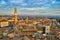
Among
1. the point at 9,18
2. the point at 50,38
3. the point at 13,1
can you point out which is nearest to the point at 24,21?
the point at 9,18

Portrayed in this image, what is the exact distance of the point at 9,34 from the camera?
64.2 inches

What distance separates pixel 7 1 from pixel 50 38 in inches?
36.0

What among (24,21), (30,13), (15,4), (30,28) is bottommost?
(30,28)

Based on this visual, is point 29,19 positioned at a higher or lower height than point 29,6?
lower

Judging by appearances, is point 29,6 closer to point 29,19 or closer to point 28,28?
point 29,19

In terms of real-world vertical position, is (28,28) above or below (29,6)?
below

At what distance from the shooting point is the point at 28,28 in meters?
1.66

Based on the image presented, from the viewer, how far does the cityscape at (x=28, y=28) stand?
1.63 m

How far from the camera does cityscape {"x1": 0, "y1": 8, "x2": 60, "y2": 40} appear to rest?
1.63 m

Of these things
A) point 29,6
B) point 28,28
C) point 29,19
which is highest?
point 29,6

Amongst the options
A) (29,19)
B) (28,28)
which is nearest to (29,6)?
(29,19)

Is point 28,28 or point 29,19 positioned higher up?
point 29,19

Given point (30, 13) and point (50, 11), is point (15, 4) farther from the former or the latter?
point (50, 11)

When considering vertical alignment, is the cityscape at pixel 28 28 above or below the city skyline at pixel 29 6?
below
